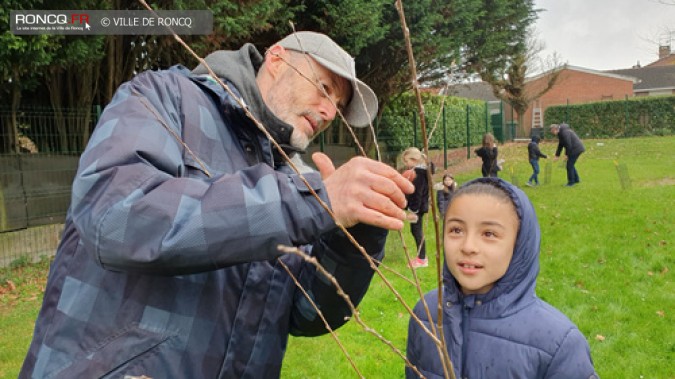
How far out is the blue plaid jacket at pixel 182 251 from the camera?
0.96m

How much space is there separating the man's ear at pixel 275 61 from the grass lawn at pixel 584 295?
68 centimetres

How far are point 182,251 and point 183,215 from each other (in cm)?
6

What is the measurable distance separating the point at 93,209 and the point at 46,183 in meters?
7.69

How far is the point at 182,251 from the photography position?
0.95 m

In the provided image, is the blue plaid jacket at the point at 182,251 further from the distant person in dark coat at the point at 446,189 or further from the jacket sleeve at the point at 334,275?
the distant person in dark coat at the point at 446,189

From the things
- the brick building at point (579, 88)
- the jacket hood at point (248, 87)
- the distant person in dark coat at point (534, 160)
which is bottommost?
the distant person in dark coat at point (534, 160)

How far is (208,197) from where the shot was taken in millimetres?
980

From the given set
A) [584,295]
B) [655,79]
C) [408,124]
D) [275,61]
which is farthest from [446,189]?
[655,79]

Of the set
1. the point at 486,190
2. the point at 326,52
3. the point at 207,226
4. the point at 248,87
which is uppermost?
the point at 326,52

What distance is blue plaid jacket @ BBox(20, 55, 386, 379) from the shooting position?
0.96m

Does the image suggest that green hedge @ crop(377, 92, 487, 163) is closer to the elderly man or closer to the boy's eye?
the boy's eye

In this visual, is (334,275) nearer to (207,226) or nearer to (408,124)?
(207,226)

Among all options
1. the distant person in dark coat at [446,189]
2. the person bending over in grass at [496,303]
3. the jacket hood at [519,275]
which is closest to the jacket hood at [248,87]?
the person bending over in grass at [496,303]

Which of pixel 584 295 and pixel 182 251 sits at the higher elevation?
pixel 182 251
